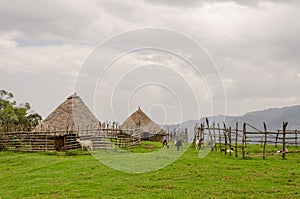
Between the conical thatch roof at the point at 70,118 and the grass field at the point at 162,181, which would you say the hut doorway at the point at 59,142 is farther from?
the grass field at the point at 162,181

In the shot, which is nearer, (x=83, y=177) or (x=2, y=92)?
(x=83, y=177)

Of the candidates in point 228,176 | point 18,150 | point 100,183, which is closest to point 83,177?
point 100,183

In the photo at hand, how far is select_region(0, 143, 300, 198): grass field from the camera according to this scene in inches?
476

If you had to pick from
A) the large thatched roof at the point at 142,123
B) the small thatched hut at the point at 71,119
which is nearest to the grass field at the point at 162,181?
the small thatched hut at the point at 71,119

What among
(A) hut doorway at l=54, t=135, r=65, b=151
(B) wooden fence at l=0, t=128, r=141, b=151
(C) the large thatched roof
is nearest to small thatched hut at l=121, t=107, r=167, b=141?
(C) the large thatched roof

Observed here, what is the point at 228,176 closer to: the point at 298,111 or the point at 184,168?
the point at 184,168

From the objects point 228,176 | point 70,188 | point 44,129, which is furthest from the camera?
point 44,129

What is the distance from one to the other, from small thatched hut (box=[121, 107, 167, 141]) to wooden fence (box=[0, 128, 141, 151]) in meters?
12.7

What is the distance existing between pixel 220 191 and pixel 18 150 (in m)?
19.9

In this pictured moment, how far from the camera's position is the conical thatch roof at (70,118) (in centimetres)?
3122

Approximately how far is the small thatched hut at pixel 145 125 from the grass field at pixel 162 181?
959 inches

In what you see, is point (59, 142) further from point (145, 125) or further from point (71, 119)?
point (145, 125)

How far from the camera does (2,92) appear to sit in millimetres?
48750

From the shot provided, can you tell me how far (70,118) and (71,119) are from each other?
16 cm
